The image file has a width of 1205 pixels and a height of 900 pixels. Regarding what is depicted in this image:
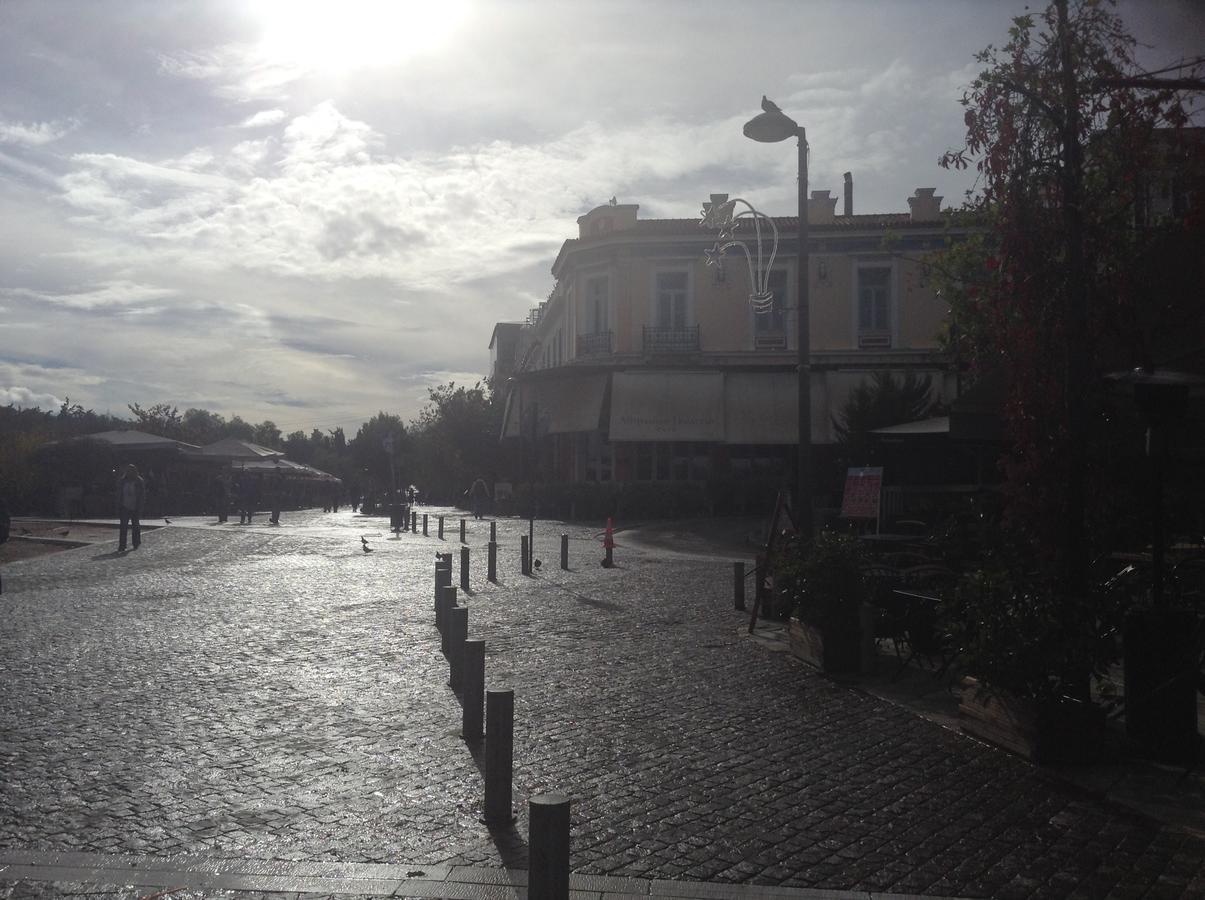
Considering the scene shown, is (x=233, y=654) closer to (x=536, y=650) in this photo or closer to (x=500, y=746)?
(x=536, y=650)

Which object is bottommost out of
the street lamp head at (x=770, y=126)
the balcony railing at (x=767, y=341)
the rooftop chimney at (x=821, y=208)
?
the street lamp head at (x=770, y=126)

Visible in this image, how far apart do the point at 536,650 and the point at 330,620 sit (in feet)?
10.4

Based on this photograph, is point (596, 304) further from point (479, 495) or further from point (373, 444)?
point (373, 444)

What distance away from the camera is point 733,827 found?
4984 mm

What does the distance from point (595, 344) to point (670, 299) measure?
292cm

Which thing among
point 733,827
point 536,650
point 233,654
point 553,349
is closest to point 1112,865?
point 733,827

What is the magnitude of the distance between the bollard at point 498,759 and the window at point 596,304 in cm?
3224

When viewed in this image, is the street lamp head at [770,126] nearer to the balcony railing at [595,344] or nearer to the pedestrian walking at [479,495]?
the balcony railing at [595,344]

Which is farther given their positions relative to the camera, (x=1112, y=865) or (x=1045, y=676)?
(x=1045, y=676)

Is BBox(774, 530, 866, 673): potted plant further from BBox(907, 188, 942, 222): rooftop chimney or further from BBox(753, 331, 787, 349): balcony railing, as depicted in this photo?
BBox(907, 188, 942, 222): rooftop chimney

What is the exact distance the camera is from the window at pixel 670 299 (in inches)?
1405

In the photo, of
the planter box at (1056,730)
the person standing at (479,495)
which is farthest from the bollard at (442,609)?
the person standing at (479,495)

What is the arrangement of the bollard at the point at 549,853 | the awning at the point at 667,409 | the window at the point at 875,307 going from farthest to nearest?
the window at the point at 875,307
the awning at the point at 667,409
the bollard at the point at 549,853

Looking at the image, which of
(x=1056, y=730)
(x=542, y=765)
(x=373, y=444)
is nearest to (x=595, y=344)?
(x=542, y=765)
